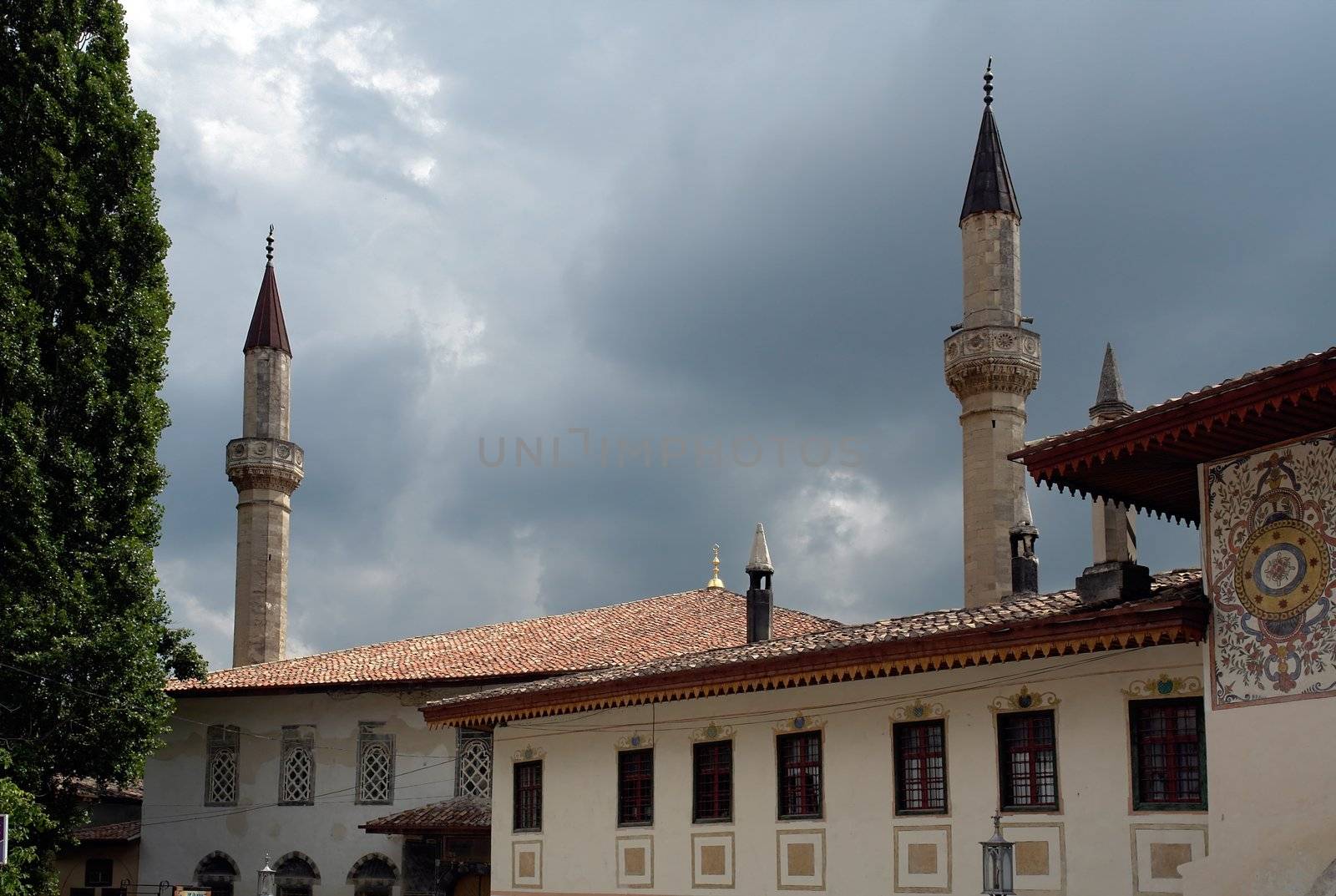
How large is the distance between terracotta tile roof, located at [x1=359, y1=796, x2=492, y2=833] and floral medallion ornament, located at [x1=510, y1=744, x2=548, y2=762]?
4439 millimetres

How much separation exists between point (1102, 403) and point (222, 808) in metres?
17.0

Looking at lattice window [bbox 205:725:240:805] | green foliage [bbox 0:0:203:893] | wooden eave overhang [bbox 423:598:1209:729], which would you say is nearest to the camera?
wooden eave overhang [bbox 423:598:1209:729]

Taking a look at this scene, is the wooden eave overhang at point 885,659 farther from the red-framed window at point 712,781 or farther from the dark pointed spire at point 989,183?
the dark pointed spire at point 989,183

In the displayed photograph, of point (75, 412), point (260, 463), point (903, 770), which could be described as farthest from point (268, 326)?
point (903, 770)

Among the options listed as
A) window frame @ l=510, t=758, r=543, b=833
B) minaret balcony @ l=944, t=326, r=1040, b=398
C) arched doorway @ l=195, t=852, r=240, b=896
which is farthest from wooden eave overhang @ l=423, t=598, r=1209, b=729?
minaret balcony @ l=944, t=326, r=1040, b=398

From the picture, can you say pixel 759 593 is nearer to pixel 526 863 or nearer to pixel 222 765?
pixel 526 863

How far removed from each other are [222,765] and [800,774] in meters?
14.5

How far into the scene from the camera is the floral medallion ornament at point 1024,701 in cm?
1241

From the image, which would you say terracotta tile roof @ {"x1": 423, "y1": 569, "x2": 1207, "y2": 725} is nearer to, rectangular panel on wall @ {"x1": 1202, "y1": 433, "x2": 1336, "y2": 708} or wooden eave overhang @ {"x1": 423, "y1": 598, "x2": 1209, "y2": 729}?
wooden eave overhang @ {"x1": 423, "y1": 598, "x2": 1209, "y2": 729}

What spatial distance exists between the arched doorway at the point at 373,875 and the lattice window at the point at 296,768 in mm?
1387

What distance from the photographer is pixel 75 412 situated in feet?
69.9

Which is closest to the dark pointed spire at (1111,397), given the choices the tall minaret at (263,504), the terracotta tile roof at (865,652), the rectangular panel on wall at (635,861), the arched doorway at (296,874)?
the terracotta tile roof at (865,652)

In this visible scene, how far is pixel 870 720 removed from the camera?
45.7 feet

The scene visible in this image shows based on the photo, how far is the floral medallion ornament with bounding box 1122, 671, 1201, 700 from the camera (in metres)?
11.4
